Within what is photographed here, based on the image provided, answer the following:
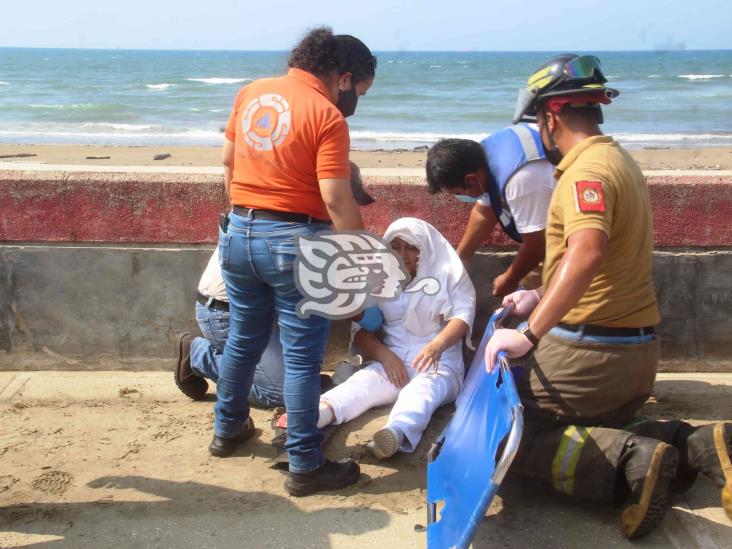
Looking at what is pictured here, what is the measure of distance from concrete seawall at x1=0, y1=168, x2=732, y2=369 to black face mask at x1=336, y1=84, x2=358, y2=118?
2.91 ft

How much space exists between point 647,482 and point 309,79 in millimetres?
1921

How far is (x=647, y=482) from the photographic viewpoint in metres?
2.91

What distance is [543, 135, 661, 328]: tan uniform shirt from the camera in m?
2.71

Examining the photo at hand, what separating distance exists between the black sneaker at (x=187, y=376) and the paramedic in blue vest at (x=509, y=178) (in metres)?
1.48

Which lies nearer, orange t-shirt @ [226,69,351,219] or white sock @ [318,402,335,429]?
orange t-shirt @ [226,69,351,219]

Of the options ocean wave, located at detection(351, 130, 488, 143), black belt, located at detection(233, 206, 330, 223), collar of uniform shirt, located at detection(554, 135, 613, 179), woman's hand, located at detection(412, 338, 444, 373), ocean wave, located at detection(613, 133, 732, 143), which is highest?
collar of uniform shirt, located at detection(554, 135, 613, 179)

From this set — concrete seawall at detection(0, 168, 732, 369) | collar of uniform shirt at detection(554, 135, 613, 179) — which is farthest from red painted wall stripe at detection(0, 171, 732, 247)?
collar of uniform shirt at detection(554, 135, 613, 179)

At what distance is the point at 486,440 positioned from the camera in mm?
2771

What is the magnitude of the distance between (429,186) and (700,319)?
1.65 m

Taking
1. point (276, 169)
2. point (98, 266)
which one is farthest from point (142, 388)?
point (276, 169)

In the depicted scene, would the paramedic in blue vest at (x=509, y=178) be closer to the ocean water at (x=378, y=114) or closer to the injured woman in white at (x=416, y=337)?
the injured woman in white at (x=416, y=337)

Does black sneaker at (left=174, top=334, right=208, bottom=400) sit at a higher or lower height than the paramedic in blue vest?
lower

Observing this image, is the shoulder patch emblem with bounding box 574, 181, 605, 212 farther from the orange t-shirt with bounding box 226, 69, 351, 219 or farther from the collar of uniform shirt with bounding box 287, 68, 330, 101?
the collar of uniform shirt with bounding box 287, 68, 330, 101

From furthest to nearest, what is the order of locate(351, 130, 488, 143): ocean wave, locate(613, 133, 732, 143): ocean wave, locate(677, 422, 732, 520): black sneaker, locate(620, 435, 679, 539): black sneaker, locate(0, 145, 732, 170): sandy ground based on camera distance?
locate(351, 130, 488, 143): ocean wave → locate(613, 133, 732, 143): ocean wave → locate(0, 145, 732, 170): sandy ground → locate(677, 422, 732, 520): black sneaker → locate(620, 435, 679, 539): black sneaker
